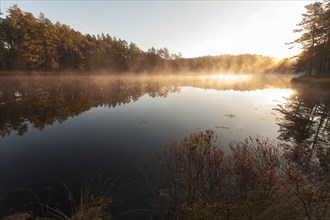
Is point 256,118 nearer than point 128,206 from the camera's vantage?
No

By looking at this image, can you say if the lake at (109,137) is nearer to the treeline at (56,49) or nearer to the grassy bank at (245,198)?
the grassy bank at (245,198)

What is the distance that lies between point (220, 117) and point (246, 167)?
11.3 meters

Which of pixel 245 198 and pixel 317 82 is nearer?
pixel 245 198

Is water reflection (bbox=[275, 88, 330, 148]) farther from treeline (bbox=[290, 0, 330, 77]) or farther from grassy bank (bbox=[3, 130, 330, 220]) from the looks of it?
treeline (bbox=[290, 0, 330, 77])

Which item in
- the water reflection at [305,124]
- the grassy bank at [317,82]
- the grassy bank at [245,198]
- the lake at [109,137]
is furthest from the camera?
the grassy bank at [317,82]

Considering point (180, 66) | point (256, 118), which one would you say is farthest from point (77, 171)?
point (180, 66)

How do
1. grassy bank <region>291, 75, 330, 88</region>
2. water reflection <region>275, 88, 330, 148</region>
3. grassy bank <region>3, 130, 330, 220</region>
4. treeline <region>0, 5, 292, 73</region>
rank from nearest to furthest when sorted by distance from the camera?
grassy bank <region>3, 130, 330, 220</region> → water reflection <region>275, 88, 330, 148</region> → grassy bank <region>291, 75, 330, 88</region> → treeline <region>0, 5, 292, 73</region>

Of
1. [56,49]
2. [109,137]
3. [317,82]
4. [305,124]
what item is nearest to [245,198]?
[109,137]

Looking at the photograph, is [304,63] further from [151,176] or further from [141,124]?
[151,176]

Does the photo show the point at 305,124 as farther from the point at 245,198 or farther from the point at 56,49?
the point at 56,49

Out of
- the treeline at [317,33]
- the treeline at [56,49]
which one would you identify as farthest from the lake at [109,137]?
the treeline at [56,49]

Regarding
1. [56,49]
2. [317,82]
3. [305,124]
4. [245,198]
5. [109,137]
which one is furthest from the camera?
[56,49]

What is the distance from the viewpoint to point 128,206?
20.0 ft

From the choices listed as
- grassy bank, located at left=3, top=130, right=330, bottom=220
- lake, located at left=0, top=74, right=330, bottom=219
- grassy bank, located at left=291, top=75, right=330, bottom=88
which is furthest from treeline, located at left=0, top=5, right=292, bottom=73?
grassy bank, located at left=291, top=75, right=330, bottom=88
